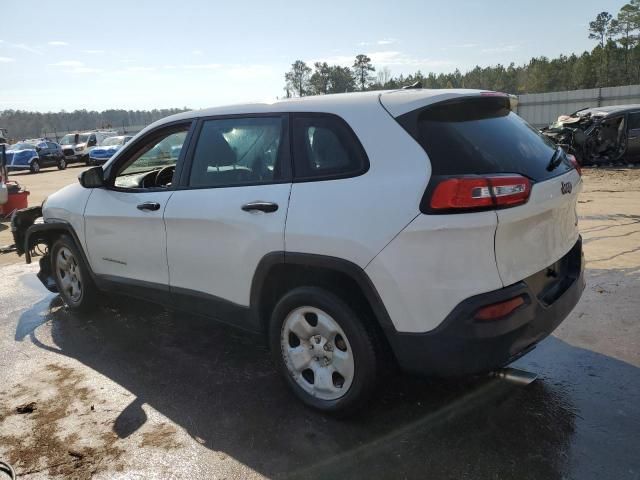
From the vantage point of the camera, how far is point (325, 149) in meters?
3.12

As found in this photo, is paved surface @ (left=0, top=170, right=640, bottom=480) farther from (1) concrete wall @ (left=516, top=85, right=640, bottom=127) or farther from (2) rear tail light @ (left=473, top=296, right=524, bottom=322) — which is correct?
(1) concrete wall @ (left=516, top=85, right=640, bottom=127)

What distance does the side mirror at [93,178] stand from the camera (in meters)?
4.42

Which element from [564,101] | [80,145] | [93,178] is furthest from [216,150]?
[564,101]

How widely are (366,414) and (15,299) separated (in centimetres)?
465

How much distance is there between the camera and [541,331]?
9.42 ft

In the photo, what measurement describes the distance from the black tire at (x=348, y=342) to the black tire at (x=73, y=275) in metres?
2.49

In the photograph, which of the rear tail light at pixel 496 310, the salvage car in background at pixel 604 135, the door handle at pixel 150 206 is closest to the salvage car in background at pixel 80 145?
the salvage car in background at pixel 604 135

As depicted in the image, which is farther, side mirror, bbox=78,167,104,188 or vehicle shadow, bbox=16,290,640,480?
side mirror, bbox=78,167,104,188

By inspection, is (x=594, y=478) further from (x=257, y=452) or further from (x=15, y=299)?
(x=15, y=299)

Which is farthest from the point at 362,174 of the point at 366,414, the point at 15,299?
the point at 15,299

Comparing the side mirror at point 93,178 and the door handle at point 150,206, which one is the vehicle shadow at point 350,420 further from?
the side mirror at point 93,178

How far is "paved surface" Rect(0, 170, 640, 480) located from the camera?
9.12ft

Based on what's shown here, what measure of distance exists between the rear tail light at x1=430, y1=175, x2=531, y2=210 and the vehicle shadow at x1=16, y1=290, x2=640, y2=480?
4.22ft

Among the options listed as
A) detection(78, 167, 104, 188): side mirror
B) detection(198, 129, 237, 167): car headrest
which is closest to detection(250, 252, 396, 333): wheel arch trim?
detection(198, 129, 237, 167): car headrest
